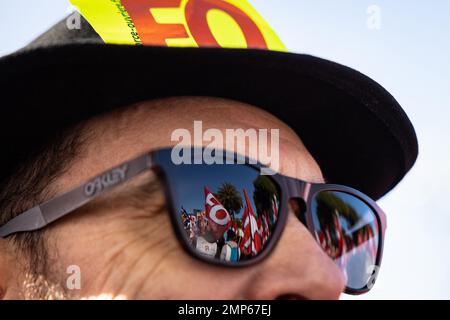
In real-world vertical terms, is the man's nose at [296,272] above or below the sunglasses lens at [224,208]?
below

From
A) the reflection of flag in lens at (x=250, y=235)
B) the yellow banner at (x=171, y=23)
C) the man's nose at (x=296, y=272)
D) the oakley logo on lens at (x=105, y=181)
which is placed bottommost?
the man's nose at (x=296, y=272)

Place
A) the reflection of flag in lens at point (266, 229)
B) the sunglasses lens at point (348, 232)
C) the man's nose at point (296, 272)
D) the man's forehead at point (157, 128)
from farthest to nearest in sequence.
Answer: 1. the sunglasses lens at point (348, 232)
2. the man's forehead at point (157, 128)
3. the reflection of flag in lens at point (266, 229)
4. the man's nose at point (296, 272)

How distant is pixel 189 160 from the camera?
167cm

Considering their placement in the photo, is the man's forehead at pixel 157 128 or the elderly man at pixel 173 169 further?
the man's forehead at pixel 157 128

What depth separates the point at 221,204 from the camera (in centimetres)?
170

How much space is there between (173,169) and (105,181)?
→ 0.21 metres

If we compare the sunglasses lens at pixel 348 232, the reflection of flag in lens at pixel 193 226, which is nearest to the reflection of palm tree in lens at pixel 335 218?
the sunglasses lens at pixel 348 232

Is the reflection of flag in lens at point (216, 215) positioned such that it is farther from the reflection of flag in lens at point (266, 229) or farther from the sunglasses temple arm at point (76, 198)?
the sunglasses temple arm at point (76, 198)

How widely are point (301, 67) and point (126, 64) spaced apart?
63 centimetres

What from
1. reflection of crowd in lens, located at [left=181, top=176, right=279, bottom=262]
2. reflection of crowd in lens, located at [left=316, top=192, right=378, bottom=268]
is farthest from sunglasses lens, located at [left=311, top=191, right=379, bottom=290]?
reflection of crowd in lens, located at [left=181, top=176, right=279, bottom=262]

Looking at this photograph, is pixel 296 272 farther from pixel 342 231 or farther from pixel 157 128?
pixel 157 128

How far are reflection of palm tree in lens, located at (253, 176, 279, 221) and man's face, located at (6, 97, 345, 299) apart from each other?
0.10 m

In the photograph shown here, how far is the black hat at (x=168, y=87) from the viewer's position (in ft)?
5.74

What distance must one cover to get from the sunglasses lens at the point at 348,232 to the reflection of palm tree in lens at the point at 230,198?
0.31 m
